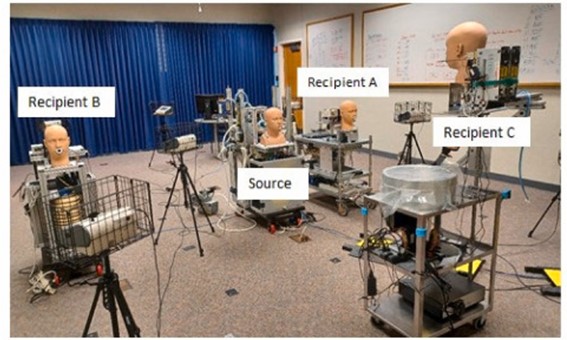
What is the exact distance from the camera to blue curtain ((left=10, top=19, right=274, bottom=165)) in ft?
21.2

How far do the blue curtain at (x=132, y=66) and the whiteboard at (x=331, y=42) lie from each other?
1.26 meters

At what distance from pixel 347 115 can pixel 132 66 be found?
463 cm

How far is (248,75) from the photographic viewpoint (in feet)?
27.0

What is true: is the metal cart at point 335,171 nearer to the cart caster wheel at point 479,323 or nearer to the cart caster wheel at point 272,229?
the cart caster wheel at point 272,229

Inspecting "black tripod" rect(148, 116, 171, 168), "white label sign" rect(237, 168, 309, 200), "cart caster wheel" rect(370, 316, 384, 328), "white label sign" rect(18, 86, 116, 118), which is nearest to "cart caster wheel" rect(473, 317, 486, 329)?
"cart caster wheel" rect(370, 316, 384, 328)

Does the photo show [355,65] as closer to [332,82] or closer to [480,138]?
[332,82]

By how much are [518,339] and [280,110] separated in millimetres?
2348

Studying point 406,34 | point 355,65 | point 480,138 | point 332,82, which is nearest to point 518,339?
point 480,138

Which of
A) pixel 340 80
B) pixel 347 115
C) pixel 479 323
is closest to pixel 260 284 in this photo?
pixel 479 323

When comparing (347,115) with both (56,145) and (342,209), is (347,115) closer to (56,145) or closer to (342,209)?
(342,209)

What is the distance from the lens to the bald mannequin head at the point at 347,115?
13.0 ft

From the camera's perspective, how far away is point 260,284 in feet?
8.84

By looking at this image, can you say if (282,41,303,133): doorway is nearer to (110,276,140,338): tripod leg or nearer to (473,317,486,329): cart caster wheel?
(473,317,486,329): cart caster wheel

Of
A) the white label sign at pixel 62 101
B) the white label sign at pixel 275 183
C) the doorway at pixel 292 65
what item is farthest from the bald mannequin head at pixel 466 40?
the doorway at pixel 292 65
